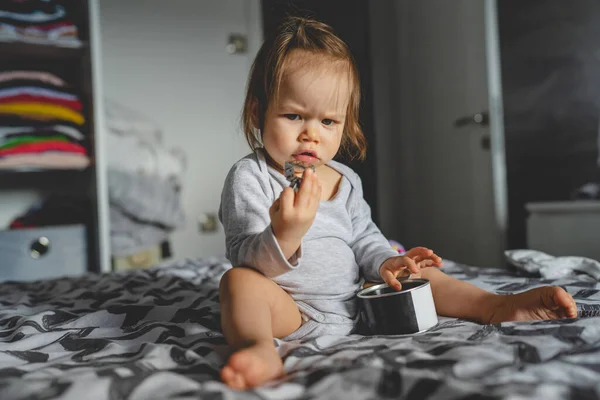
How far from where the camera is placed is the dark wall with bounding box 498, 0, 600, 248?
2041 mm

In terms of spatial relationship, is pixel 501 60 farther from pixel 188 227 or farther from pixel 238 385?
pixel 238 385

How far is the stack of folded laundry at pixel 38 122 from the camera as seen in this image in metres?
1.98

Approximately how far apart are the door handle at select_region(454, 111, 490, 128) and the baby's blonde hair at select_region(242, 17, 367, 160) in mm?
1467

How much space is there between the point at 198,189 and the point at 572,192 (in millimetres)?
1765

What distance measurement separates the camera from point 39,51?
2.04m

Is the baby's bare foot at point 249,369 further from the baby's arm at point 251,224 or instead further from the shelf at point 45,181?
the shelf at point 45,181

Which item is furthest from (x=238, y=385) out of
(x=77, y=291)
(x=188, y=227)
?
(x=188, y=227)

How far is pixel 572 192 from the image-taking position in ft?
6.91

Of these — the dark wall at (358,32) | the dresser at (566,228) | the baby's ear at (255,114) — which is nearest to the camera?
the baby's ear at (255,114)

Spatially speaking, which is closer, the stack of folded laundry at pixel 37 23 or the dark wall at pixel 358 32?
the stack of folded laundry at pixel 37 23

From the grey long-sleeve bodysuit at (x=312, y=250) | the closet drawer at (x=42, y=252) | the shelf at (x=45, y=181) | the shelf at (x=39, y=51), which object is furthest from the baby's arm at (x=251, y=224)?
the shelf at (x=45, y=181)

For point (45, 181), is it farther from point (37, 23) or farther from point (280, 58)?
point (280, 58)

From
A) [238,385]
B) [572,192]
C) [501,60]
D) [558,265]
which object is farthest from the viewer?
[501,60]

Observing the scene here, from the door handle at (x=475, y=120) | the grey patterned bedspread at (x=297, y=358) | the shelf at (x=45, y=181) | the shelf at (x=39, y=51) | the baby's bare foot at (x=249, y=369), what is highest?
the shelf at (x=39, y=51)
